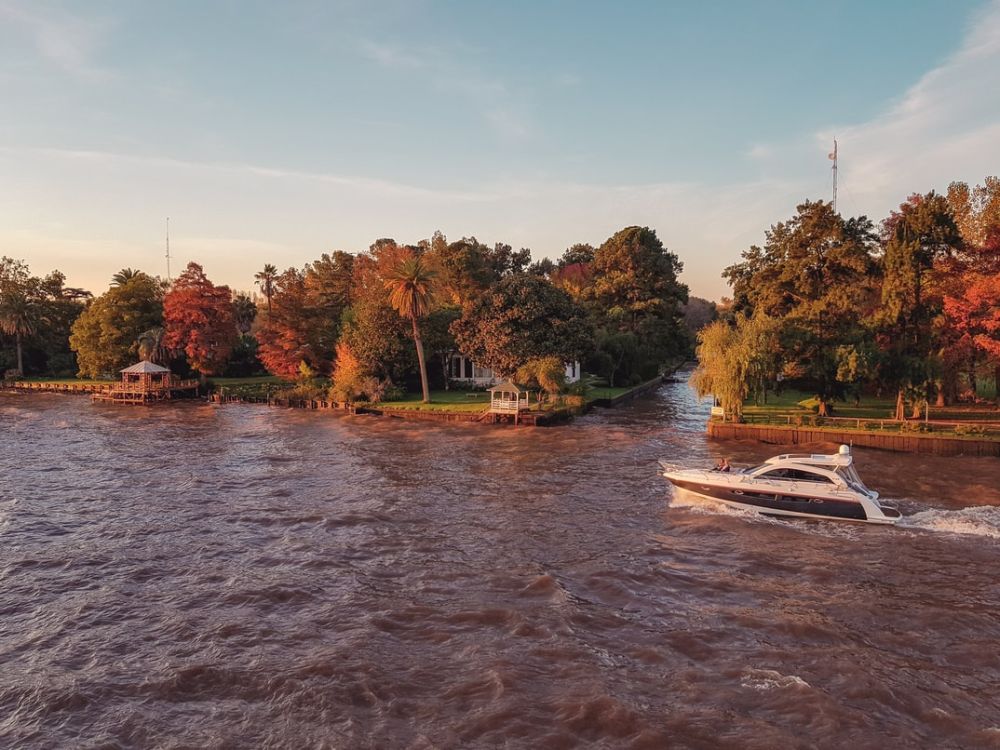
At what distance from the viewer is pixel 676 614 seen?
15.0m

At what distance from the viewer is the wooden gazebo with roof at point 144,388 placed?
2378 inches

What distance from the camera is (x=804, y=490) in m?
21.5

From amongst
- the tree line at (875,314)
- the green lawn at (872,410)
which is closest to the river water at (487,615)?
the tree line at (875,314)

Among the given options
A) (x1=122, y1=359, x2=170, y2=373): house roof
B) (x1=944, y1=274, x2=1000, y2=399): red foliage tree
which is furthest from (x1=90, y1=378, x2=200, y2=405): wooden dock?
(x1=944, y1=274, x2=1000, y2=399): red foliage tree

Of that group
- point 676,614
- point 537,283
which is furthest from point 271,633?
point 537,283

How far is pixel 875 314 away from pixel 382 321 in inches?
1456

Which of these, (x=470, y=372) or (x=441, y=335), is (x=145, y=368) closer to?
(x=441, y=335)

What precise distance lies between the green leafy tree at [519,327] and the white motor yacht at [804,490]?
89.2 ft

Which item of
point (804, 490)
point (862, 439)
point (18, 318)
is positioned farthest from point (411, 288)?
point (18, 318)

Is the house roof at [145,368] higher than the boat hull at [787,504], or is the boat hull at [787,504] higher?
the house roof at [145,368]

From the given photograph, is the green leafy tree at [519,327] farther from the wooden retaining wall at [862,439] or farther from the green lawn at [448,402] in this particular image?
the wooden retaining wall at [862,439]

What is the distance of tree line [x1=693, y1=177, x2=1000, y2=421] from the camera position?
34969 millimetres

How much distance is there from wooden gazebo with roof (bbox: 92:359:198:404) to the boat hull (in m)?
55.2

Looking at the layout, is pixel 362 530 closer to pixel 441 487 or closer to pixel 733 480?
pixel 441 487
